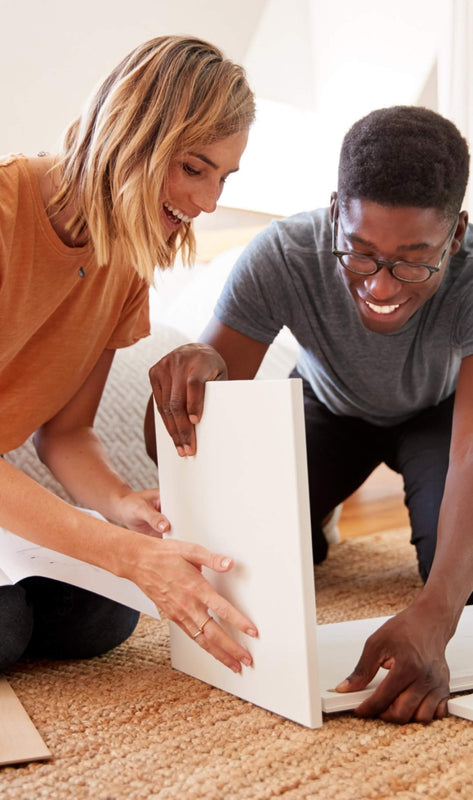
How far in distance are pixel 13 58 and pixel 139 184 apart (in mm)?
1543

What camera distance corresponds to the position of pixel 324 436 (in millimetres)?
1569

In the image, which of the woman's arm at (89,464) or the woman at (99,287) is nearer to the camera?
the woman at (99,287)

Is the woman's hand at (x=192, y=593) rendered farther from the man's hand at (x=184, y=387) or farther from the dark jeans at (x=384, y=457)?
the dark jeans at (x=384, y=457)

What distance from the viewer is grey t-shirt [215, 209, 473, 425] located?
1.26 metres

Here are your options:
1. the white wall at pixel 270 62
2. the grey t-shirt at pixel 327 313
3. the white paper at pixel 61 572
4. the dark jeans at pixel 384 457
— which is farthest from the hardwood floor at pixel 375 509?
Result: the white paper at pixel 61 572

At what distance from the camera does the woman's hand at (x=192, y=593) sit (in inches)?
36.0

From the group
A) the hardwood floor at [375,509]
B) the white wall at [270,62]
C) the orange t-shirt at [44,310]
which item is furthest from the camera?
the white wall at [270,62]

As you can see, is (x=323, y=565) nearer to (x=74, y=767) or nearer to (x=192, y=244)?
(x=192, y=244)

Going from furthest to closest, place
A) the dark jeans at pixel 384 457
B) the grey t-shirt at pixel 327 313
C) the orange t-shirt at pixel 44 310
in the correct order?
the dark jeans at pixel 384 457
the grey t-shirt at pixel 327 313
the orange t-shirt at pixel 44 310

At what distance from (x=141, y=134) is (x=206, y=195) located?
12 cm

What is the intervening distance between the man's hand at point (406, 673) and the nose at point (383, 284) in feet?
1.29

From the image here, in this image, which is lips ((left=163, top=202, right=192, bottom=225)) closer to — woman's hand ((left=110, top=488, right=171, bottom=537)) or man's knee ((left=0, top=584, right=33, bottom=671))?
woman's hand ((left=110, top=488, right=171, bottom=537))

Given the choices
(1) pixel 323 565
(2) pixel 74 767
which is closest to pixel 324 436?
(1) pixel 323 565

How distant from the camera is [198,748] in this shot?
0.83 m
